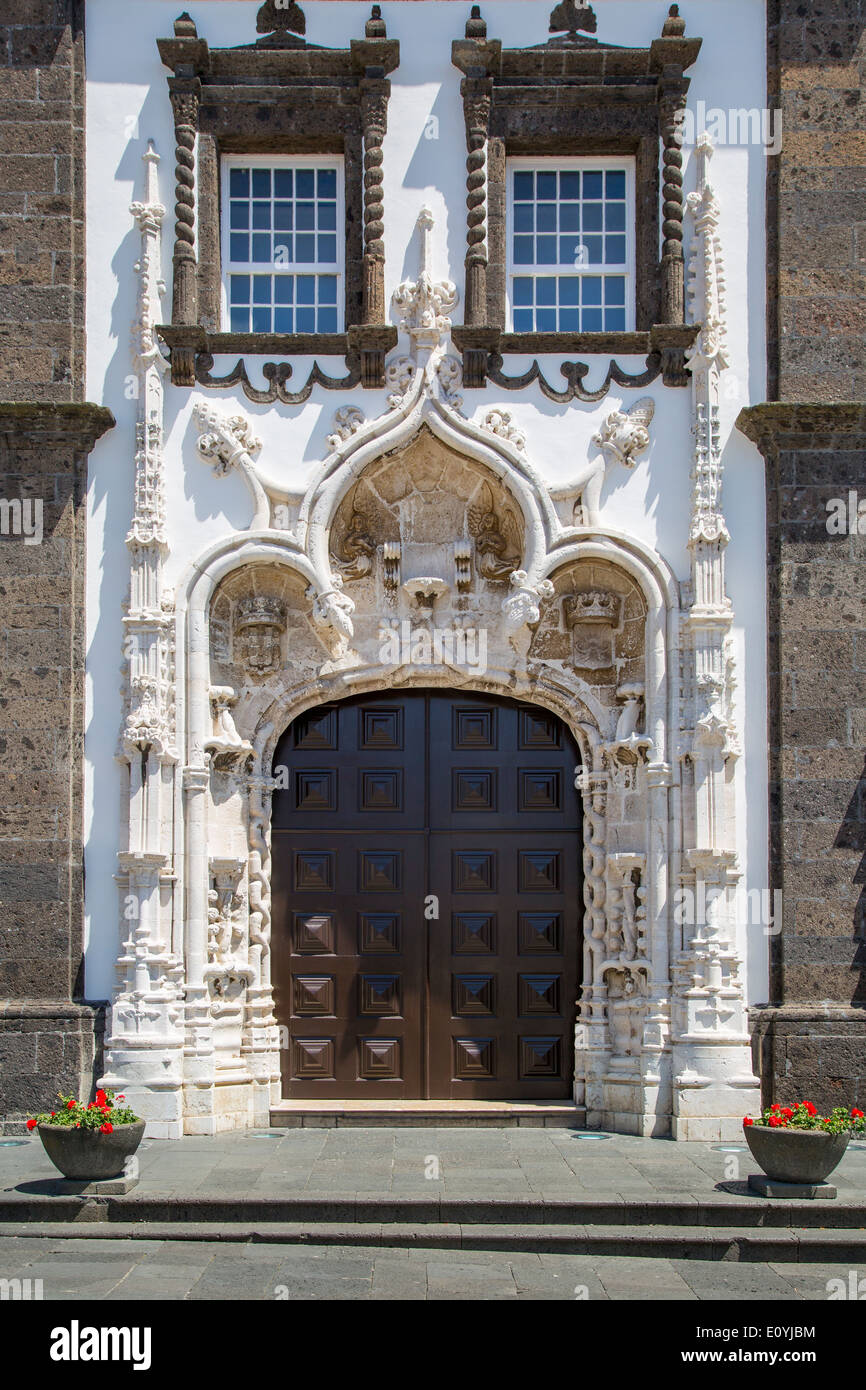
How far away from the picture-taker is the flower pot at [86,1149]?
1038 centimetres

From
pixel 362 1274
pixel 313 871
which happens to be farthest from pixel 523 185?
pixel 362 1274

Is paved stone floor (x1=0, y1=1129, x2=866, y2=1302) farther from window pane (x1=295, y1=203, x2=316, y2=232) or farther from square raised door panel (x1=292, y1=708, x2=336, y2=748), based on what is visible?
window pane (x1=295, y1=203, x2=316, y2=232)

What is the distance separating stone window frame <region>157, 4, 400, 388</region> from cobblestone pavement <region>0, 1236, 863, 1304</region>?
726 cm

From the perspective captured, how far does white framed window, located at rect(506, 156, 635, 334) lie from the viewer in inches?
549

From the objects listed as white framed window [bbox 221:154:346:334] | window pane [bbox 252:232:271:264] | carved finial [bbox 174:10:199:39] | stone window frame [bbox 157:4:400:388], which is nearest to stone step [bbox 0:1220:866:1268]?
stone window frame [bbox 157:4:400:388]

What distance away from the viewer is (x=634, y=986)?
13250mm

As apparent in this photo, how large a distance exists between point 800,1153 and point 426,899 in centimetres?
448

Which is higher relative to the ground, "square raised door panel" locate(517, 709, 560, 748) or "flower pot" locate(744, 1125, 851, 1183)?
"square raised door panel" locate(517, 709, 560, 748)

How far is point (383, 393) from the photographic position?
44.4 feet

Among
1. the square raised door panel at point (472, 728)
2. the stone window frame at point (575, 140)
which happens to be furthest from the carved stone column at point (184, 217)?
the square raised door panel at point (472, 728)

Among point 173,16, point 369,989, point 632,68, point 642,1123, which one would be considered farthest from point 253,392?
point 642,1123

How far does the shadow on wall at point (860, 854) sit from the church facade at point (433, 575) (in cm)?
7

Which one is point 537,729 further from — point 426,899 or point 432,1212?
point 432,1212

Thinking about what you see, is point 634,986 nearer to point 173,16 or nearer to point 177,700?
point 177,700
